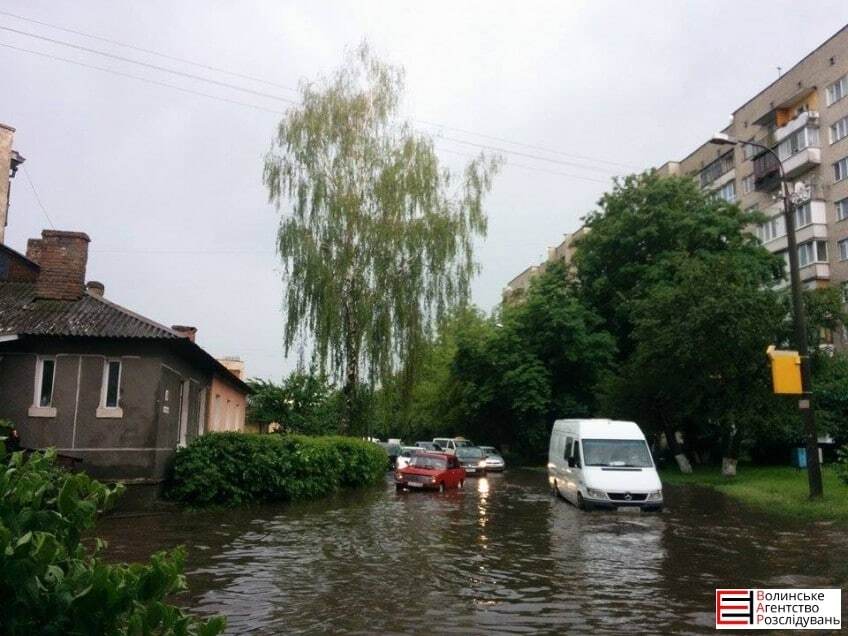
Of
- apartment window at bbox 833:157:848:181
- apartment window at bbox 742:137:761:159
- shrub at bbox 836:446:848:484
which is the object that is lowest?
shrub at bbox 836:446:848:484

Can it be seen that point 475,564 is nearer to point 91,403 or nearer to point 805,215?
point 91,403

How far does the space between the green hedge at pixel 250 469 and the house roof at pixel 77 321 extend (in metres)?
2.57

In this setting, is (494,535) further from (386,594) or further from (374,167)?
(374,167)

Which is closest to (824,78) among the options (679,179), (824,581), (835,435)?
(679,179)

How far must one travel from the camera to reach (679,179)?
43781mm

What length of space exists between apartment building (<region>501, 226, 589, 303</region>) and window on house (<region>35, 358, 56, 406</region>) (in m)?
34.5

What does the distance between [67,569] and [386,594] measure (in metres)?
6.98

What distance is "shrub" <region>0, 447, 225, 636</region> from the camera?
284 centimetres

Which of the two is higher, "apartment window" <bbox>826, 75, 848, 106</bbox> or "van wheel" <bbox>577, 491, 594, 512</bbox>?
"apartment window" <bbox>826, 75, 848, 106</bbox>

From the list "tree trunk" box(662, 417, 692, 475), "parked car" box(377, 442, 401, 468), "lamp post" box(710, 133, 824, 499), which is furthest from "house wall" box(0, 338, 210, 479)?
"parked car" box(377, 442, 401, 468)

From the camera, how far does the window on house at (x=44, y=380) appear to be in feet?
62.2

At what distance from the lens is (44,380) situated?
62.9 feet

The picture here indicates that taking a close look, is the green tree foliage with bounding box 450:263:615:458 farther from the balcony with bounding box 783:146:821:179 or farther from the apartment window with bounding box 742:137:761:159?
the apartment window with bounding box 742:137:761:159

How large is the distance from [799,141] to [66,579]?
50.5m
